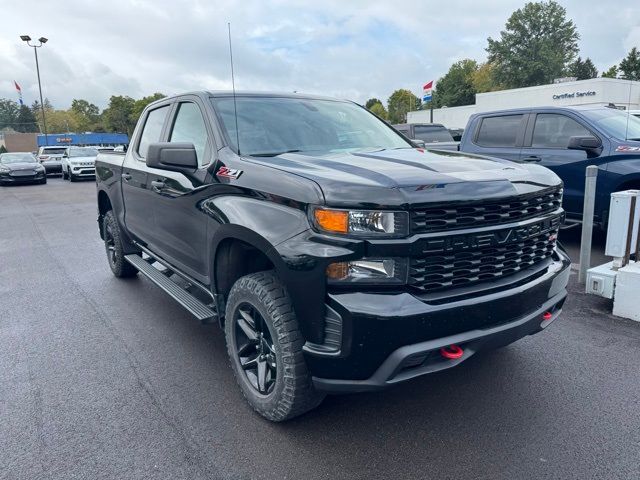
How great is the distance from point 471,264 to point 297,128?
1739 mm

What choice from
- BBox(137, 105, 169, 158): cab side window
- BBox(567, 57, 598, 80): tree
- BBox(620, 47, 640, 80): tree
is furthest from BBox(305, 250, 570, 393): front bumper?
BBox(567, 57, 598, 80): tree

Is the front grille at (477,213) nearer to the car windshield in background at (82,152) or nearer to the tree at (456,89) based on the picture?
the car windshield in background at (82,152)

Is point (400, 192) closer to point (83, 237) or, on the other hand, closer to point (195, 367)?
point (195, 367)

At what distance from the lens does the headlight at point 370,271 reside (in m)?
2.28

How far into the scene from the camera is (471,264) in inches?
97.2

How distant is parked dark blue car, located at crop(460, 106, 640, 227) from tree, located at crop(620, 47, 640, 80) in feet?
231

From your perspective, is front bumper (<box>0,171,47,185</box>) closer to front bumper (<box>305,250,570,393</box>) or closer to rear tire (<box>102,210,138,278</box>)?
rear tire (<box>102,210,138,278</box>)

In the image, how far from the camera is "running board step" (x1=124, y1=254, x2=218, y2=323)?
3.30 metres

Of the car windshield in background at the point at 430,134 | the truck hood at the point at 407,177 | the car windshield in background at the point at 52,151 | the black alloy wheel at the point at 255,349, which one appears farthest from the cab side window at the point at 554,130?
the car windshield in background at the point at 52,151

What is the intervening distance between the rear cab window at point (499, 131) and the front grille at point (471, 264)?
4.93 m

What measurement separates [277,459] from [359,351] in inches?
30.2

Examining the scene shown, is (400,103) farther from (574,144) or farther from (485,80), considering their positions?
(574,144)

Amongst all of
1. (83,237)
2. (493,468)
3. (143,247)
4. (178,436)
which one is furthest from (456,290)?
(83,237)

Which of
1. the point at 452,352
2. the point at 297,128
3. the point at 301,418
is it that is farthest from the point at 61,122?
the point at 452,352
